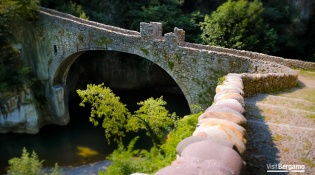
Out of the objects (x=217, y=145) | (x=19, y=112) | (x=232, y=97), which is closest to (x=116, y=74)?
(x=19, y=112)

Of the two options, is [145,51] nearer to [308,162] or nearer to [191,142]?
[308,162]

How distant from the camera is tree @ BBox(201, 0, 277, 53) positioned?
22.2 metres

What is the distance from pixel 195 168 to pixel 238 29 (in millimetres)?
20339

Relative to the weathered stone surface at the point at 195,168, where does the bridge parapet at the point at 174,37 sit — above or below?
above

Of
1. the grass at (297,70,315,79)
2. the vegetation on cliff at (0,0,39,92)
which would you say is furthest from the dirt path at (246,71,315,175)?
the vegetation on cliff at (0,0,39,92)

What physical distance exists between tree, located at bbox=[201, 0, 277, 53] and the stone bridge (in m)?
5.45

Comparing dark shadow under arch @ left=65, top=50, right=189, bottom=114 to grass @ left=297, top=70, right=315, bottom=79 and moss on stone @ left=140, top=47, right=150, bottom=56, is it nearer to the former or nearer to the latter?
moss on stone @ left=140, top=47, right=150, bottom=56

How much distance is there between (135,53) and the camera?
17.7m

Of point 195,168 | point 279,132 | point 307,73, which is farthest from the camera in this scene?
point 307,73

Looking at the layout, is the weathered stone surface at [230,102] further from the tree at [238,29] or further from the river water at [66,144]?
the tree at [238,29]

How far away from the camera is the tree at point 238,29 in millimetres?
22156

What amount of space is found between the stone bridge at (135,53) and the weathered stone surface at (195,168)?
10868 millimetres

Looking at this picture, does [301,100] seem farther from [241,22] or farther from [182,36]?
[241,22]

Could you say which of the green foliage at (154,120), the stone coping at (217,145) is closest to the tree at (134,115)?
the green foliage at (154,120)
